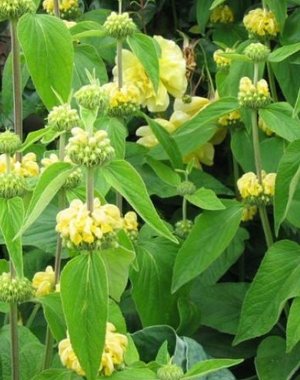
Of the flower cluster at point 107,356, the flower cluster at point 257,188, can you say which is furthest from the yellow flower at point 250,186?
the flower cluster at point 107,356

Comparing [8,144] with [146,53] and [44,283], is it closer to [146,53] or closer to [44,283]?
[44,283]

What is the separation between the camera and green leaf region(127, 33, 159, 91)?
3.96 feet

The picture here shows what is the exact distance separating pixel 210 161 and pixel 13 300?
2.20ft

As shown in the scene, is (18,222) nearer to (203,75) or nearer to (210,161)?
(210,161)

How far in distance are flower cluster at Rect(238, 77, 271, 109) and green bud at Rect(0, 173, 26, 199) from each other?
1.28 feet

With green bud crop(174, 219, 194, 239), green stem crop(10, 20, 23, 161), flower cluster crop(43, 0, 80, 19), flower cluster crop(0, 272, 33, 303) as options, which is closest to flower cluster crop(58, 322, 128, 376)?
flower cluster crop(0, 272, 33, 303)

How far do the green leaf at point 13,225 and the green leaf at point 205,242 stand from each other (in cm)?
32

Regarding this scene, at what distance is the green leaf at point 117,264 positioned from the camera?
2.80 feet

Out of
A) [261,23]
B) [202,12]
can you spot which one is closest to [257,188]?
[261,23]

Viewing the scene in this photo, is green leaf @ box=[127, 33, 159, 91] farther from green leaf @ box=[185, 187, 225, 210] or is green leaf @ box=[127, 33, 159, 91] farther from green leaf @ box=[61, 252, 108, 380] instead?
green leaf @ box=[61, 252, 108, 380]

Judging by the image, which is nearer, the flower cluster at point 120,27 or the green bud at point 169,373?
the green bud at point 169,373

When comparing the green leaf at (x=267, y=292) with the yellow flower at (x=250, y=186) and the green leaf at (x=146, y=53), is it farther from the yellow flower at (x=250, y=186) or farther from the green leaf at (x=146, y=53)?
the green leaf at (x=146, y=53)

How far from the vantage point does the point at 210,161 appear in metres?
1.57

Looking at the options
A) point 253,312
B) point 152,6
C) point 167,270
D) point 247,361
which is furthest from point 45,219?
point 152,6
